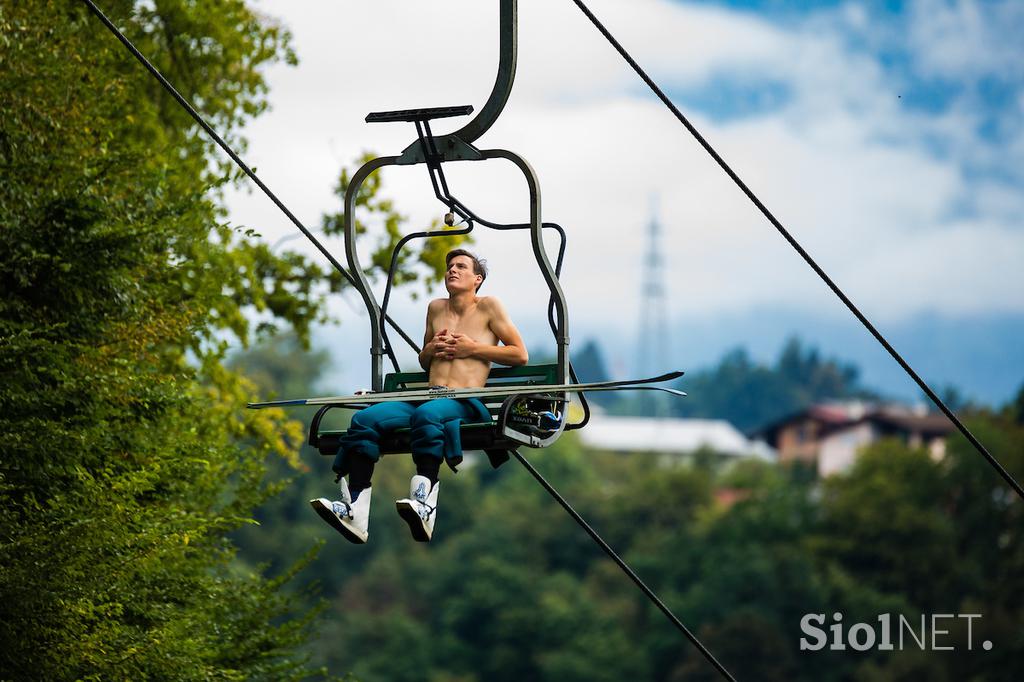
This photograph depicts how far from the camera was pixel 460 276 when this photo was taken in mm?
11422

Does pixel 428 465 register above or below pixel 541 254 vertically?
below

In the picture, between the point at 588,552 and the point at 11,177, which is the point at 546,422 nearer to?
the point at 11,177

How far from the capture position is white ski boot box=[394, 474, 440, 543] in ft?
34.1

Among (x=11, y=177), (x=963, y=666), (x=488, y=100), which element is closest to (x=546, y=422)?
(x=488, y=100)

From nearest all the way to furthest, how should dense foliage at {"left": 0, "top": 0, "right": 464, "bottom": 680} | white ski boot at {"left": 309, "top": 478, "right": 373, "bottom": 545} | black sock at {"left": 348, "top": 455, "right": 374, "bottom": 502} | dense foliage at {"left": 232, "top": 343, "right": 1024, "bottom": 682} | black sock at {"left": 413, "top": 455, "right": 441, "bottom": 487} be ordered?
1. white ski boot at {"left": 309, "top": 478, "right": 373, "bottom": 545}
2. black sock at {"left": 413, "top": 455, "right": 441, "bottom": 487}
3. black sock at {"left": 348, "top": 455, "right": 374, "bottom": 502}
4. dense foliage at {"left": 0, "top": 0, "right": 464, "bottom": 680}
5. dense foliage at {"left": 232, "top": 343, "right": 1024, "bottom": 682}

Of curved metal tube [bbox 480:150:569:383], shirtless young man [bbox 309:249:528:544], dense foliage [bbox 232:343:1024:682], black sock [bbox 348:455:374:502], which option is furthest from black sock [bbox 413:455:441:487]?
dense foliage [bbox 232:343:1024:682]

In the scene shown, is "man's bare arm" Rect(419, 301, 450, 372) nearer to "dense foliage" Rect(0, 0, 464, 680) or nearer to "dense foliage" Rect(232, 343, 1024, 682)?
"dense foliage" Rect(0, 0, 464, 680)

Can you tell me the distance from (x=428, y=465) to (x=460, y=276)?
4.52 ft

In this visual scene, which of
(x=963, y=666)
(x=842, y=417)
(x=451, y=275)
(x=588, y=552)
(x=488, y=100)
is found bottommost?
(x=451, y=275)

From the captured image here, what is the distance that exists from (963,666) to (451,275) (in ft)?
241

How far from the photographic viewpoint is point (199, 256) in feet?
61.7

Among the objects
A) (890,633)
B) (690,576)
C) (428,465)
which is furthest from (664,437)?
(428,465)

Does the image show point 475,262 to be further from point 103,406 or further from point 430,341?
point 103,406

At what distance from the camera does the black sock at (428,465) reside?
1046 centimetres
